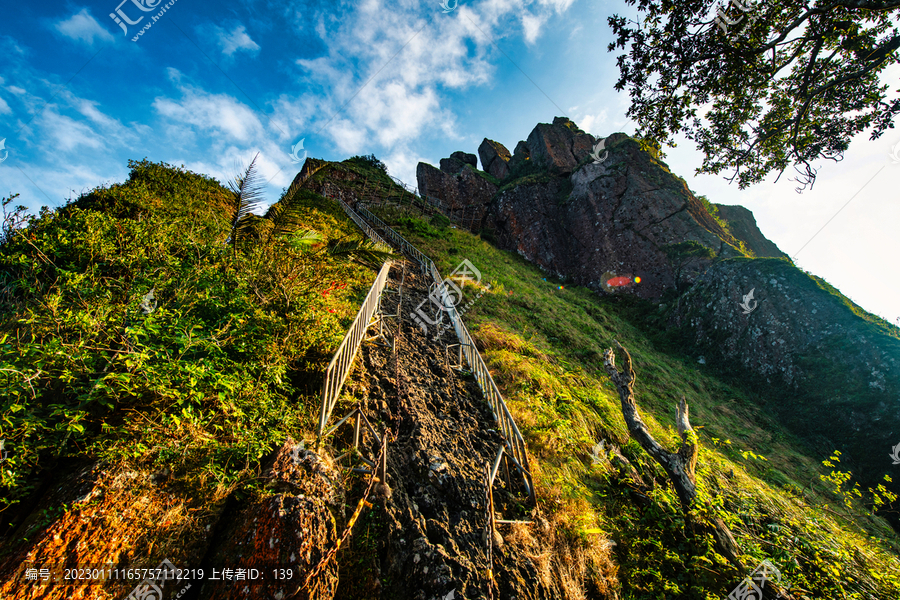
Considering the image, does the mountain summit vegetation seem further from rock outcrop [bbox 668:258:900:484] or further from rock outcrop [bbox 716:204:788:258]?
rock outcrop [bbox 716:204:788:258]

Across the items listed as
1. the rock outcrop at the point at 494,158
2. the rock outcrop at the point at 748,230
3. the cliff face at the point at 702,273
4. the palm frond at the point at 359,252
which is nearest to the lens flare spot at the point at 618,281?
the cliff face at the point at 702,273

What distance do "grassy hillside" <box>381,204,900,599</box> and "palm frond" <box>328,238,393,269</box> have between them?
3.70m

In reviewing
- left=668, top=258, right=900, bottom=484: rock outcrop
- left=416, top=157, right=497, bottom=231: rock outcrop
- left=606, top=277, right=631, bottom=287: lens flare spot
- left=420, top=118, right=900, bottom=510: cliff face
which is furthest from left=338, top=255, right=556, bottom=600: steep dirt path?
left=416, top=157, right=497, bottom=231: rock outcrop

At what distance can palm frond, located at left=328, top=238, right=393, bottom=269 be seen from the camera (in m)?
5.68

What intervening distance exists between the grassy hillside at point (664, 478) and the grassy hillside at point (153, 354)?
3777 millimetres

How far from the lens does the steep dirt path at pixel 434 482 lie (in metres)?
2.89

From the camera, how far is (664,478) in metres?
5.29

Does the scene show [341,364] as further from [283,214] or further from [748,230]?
[748,230]

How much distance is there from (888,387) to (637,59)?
39.2 ft

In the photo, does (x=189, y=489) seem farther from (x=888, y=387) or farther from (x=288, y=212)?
(x=888, y=387)

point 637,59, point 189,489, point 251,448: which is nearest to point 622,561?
point 251,448

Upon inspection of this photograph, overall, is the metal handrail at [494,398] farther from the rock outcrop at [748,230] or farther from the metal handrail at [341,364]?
the rock outcrop at [748,230]

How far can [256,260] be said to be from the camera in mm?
5039

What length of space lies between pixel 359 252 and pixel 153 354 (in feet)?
10.9
